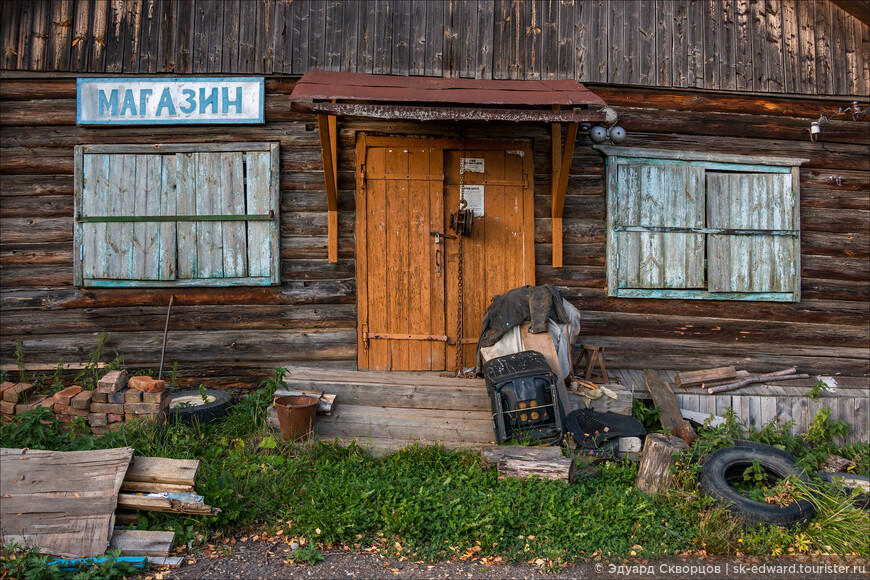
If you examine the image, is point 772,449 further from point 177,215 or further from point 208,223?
point 177,215

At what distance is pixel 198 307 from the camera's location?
244 inches

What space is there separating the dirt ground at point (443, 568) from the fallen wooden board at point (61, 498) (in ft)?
1.69

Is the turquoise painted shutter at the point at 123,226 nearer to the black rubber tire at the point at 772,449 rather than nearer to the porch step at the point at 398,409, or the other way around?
the porch step at the point at 398,409

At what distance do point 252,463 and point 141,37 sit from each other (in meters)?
4.60

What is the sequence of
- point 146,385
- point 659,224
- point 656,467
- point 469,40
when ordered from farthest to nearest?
point 659,224, point 469,40, point 146,385, point 656,467

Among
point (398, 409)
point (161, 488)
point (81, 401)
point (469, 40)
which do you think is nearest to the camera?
point (161, 488)

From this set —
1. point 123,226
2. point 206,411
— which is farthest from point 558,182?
point 123,226

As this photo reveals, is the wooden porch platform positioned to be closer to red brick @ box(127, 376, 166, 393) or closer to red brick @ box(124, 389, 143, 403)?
red brick @ box(127, 376, 166, 393)

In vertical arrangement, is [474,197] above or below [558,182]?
below

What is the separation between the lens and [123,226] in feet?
20.0

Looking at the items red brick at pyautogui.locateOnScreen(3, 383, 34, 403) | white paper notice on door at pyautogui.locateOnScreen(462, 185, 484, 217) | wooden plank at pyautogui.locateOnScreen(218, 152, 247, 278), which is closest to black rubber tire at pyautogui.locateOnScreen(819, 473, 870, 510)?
white paper notice on door at pyautogui.locateOnScreen(462, 185, 484, 217)

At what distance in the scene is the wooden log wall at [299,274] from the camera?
6.15 m

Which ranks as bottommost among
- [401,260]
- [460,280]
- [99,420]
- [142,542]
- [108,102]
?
[142,542]

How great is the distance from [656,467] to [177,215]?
5109mm
